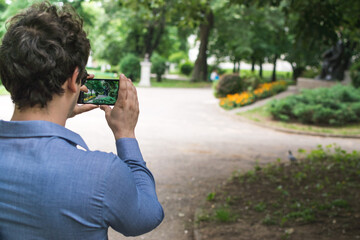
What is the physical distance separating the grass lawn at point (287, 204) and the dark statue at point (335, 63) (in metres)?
13.0

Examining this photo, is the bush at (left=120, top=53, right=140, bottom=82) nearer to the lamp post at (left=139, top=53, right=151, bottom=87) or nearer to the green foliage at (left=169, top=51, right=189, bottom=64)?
the lamp post at (left=139, top=53, right=151, bottom=87)

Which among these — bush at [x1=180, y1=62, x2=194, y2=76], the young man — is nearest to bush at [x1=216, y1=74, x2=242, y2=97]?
the young man

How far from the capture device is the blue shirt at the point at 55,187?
39.1 inches

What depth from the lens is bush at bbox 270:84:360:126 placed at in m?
12.4

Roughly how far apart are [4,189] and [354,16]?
5.54 meters

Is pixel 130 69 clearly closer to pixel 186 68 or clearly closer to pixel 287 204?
pixel 287 204

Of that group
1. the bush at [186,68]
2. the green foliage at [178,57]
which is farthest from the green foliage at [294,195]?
the green foliage at [178,57]

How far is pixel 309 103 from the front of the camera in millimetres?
13406

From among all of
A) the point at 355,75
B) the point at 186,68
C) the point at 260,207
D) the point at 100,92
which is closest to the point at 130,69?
the point at 260,207

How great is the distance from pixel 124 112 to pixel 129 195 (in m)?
0.30

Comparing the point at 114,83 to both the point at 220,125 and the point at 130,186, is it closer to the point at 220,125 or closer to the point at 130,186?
the point at 130,186

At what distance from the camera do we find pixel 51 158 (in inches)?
39.4

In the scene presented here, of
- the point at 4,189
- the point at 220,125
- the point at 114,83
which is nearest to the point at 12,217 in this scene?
the point at 4,189

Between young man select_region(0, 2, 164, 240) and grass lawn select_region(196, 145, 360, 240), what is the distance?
3.06m
